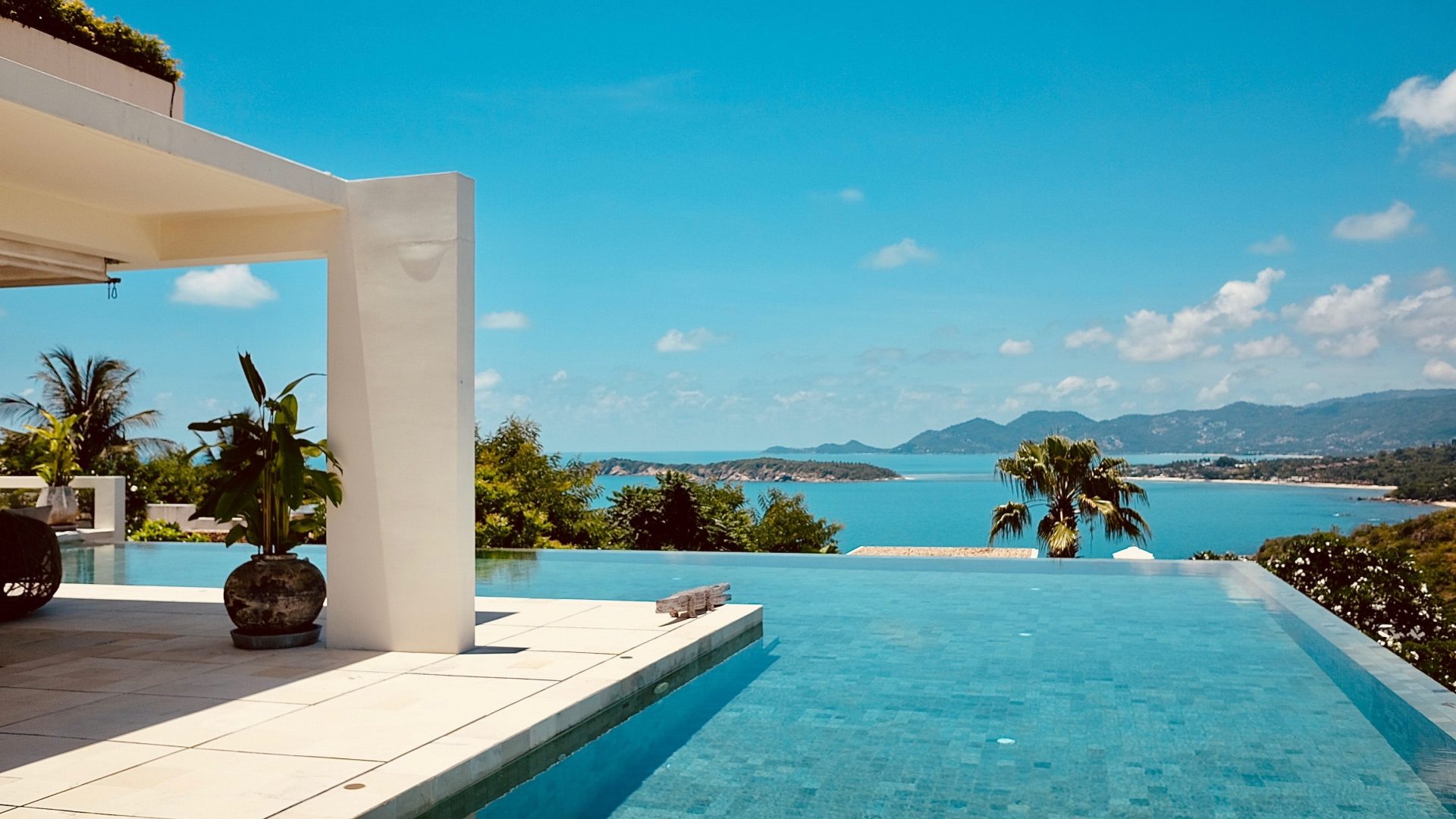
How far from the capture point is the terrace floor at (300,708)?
13.6 ft

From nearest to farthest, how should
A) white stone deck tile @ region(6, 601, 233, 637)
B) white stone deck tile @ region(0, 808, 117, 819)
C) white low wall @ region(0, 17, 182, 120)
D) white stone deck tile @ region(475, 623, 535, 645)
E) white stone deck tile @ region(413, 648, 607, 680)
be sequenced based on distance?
1. white stone deck tile @ region(0, 808, 117, 819)
2. white stone deck tile @ region(413, 648, 607, 680)
3. white low wall @ region(0, 17, 182, 120)
4. white stone deck tile @ region(475, 623, 535, 645)
5. white stone deck tile @ region(6, 601, 233, 637)

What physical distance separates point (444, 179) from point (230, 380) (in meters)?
2.41

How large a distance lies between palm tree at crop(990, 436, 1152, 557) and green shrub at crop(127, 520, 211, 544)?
41.0 ft

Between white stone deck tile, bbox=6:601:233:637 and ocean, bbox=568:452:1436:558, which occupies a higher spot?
white stone deck tile, bbox=6:601:233:637

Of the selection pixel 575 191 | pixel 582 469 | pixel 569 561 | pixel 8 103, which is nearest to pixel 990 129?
pixel 575 191

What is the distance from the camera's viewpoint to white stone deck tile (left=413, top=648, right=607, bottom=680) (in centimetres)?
619

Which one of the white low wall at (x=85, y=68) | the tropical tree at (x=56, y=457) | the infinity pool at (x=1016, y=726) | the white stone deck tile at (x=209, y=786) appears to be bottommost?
the infinity pool at (x=1016, y=726)

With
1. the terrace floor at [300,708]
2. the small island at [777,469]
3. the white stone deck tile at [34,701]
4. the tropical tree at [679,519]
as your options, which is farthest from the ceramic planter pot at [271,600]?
the small island at [777,469]

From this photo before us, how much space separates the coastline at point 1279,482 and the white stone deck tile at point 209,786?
4852cm

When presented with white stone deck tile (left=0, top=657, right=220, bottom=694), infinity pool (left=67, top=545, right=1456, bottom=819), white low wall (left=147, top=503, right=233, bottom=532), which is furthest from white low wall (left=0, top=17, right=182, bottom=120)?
white low wall (left=147, top=503, right=233, bottom=532)

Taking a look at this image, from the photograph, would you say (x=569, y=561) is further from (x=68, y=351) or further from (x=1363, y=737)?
(x=68, y=351)

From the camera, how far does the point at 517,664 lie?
646cm

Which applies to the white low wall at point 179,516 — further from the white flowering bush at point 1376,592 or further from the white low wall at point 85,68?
the white flowering bush at point 1376,592

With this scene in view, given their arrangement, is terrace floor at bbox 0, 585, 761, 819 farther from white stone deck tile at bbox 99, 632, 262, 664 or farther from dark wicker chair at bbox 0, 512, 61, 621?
dark wicker chair at bbox 0, 512, 61, 621
